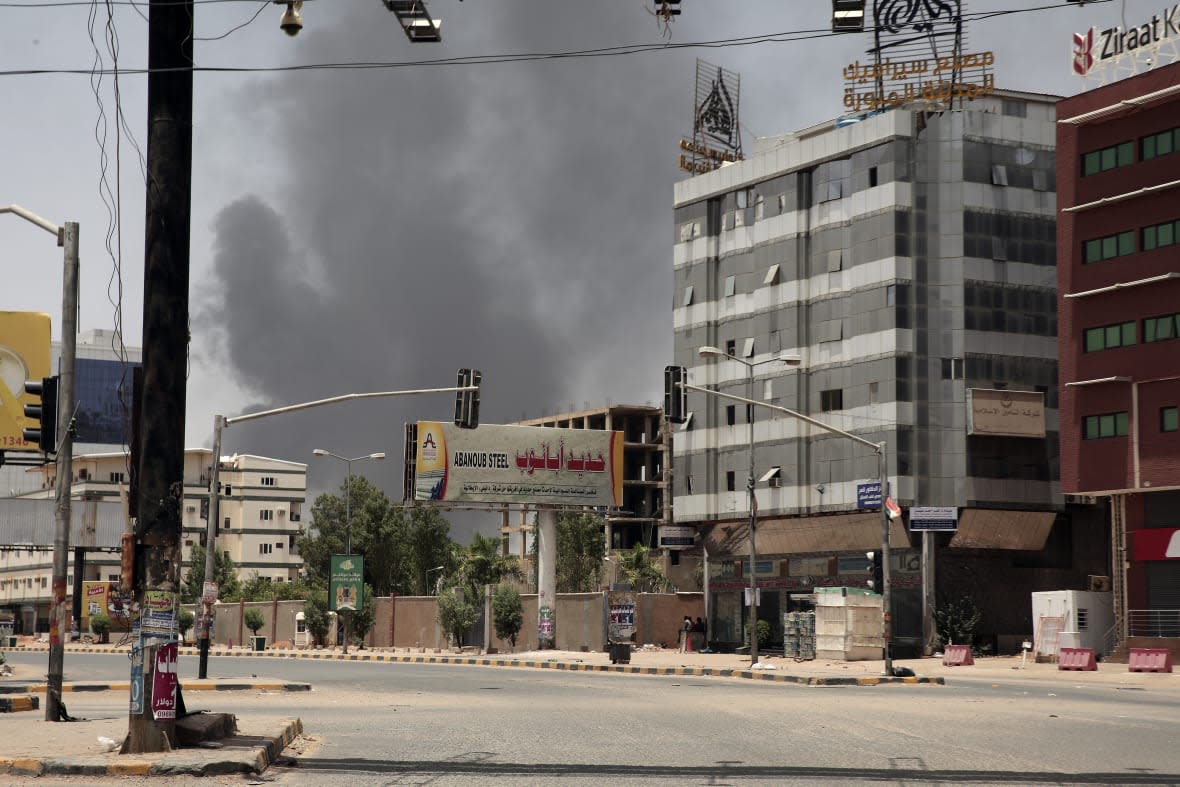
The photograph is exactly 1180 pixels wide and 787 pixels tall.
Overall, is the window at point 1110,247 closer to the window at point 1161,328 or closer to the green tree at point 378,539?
the window at point 1161,328

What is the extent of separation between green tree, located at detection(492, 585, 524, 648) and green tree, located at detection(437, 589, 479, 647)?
2.48 meters

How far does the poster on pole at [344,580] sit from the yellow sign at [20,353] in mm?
20267

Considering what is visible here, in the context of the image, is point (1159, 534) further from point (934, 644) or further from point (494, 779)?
point (494, 779)

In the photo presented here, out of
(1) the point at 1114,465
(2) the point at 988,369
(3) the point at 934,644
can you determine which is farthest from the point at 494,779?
(2) the point at 988,369

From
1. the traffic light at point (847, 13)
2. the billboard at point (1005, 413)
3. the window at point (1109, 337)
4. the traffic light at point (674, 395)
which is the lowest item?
the traffic light at point (674, 395)

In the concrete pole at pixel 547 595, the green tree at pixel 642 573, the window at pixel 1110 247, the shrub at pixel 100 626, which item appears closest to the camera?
the window at pixel 1110 247

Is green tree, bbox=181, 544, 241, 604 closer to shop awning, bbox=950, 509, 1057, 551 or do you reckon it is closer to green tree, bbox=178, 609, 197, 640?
green tree, bbox=178, 609, 197, 640

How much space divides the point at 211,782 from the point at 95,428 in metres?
89.5

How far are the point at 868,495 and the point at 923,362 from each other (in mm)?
6483

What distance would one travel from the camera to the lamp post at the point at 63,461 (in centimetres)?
2019

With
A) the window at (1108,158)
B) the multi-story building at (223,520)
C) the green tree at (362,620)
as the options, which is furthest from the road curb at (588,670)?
the multi-story building at (223,520)

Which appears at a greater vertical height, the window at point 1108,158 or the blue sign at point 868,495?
the window at point 1108,158

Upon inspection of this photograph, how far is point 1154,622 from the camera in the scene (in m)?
51.4

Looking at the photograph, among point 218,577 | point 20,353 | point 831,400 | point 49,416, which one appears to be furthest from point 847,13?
point 218,577
